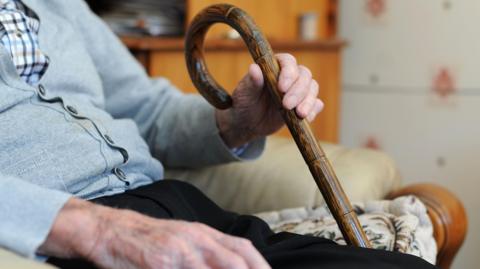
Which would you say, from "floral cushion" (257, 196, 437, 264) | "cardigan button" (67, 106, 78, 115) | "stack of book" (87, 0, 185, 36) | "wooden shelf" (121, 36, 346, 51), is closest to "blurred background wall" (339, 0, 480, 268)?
"wooden shelf" (121, 36, 346, 51)

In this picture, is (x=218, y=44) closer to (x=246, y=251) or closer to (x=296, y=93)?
(x=296, y=93)

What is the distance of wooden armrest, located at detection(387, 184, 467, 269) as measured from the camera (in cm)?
107

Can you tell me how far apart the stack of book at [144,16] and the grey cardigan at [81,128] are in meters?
0.47

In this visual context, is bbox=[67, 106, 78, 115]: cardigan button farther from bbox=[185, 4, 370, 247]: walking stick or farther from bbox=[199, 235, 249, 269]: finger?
bbox=[199, 235, 249, 269]: finger

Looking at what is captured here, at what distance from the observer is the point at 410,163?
2.25m

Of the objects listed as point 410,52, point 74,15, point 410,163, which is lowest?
point 410,163

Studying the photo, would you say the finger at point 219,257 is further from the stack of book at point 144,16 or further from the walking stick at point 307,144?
the stack of book at point 144,16

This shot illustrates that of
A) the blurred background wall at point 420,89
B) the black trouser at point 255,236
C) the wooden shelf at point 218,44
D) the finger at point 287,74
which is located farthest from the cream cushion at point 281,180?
the blurred background wall at point 420,89

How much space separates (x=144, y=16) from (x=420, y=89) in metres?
1.04

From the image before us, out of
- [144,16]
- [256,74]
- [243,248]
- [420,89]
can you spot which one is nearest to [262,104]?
[256,74]

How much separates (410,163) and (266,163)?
3.86 feet

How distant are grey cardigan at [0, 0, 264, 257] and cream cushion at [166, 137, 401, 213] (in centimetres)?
5

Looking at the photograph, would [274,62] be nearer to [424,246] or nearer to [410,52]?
[424,246]

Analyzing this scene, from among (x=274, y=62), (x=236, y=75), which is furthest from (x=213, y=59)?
(x=274, y=62)
